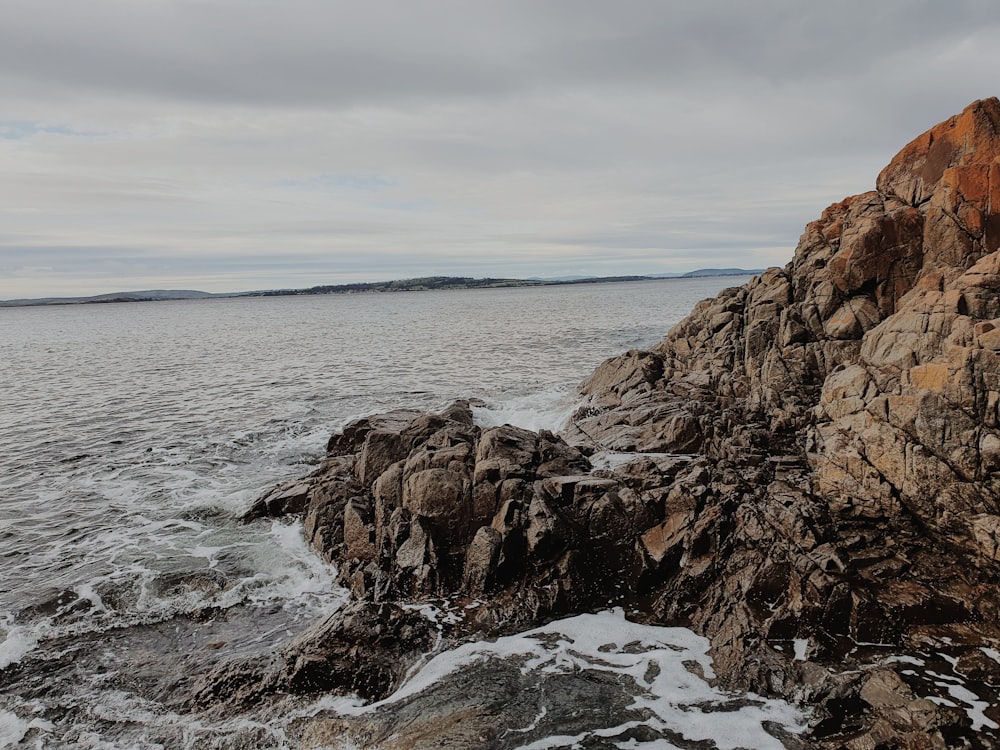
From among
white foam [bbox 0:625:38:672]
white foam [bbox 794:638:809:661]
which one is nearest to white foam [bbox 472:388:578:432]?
white foam [bbox 794:638:809:661]

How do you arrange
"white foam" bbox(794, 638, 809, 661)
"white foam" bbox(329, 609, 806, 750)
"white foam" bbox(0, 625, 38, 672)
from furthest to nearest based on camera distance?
"white foam" bbox(0, 625, 38, 672), "white foam" bbox(794, 638, 809, 661), "white foam" bbox(329, 609, 806, 750)

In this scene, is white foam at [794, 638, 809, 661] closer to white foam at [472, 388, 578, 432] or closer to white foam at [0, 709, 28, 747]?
white foam at [472, 388, 578, 432]

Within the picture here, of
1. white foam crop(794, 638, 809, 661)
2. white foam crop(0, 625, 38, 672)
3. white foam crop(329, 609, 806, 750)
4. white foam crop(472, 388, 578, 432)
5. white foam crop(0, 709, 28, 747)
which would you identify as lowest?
white foam crop(0, 709, 28, 747)

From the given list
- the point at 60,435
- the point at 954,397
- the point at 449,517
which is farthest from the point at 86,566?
the point at 954,397

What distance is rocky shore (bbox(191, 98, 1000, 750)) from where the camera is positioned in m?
10.3

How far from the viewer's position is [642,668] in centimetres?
1084

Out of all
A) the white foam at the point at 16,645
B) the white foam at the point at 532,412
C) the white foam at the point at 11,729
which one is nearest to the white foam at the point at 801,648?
the white foam at the point at 532,412

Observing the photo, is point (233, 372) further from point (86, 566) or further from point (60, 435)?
point (86, 566)

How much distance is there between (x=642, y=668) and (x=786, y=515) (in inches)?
199

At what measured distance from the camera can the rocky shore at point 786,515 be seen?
10320 mm

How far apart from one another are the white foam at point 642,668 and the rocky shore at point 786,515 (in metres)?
0.36

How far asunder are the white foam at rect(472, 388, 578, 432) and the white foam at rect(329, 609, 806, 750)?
38.8 ft

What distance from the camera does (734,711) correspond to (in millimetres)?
9617

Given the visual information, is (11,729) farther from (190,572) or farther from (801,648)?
(801,648)
